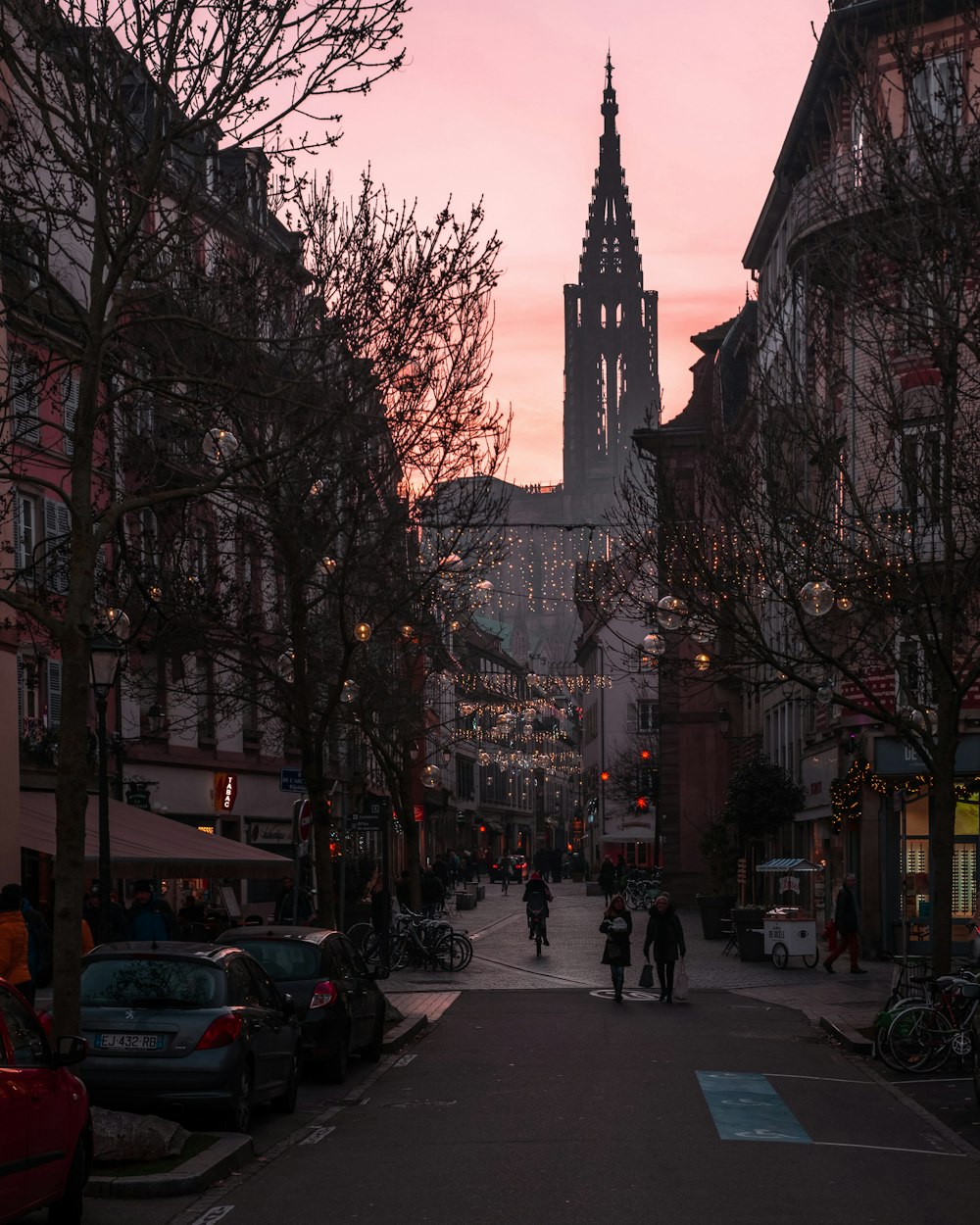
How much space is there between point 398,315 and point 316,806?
687 cm

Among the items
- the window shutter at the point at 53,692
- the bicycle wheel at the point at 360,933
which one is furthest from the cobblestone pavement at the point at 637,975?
the window shutter at the point at 53,692

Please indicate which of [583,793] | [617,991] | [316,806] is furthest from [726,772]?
[583,793]

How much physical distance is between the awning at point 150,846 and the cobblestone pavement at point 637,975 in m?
3.47

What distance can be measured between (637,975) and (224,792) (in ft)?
50.5

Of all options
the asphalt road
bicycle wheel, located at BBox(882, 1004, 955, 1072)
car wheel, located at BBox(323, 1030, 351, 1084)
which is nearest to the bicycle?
bicycle wheel, located at BBox(882, 1004, 955, 1072)

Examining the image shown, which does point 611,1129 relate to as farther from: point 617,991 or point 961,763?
point 961,763

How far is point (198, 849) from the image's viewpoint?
29859 millimetres

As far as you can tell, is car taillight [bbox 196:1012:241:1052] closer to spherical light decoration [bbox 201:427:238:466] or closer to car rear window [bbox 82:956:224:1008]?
car rear window [bbox 82:956:224:1008]

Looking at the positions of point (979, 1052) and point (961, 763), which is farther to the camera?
point (961, 763)

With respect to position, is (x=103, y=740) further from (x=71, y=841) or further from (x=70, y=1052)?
(x=70, y=1052)

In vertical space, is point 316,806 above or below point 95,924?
above

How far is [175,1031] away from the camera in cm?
1420

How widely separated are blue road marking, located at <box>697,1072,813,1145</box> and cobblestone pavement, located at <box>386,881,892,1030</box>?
5665 millimetres

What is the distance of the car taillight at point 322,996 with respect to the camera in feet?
60.1
